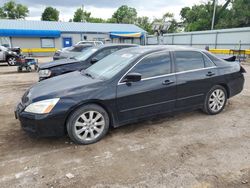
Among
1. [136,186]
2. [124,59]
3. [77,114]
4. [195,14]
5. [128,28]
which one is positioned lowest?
[136,186]

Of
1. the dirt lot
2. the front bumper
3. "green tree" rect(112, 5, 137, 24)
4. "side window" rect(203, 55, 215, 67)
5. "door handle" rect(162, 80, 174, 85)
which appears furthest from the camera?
"green tree" rect(112, 5, 137, 24)

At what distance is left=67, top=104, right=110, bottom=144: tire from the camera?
329 centimetres

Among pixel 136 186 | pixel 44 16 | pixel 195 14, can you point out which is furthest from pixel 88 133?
pixel 44 16

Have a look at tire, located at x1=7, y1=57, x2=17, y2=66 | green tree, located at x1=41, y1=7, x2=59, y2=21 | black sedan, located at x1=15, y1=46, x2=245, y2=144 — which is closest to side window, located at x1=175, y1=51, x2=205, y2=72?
black sedan, located at x1=15, y1=46, x2=245, y2=144

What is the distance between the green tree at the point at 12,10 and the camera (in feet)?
191

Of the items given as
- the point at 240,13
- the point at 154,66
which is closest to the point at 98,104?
the point at 154,66

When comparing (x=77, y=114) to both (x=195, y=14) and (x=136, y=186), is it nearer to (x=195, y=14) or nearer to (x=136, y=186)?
(x=136, y=186)

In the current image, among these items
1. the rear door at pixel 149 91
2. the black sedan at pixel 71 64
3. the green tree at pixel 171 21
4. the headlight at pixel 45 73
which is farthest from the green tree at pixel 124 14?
the rear door at pixel 149 91

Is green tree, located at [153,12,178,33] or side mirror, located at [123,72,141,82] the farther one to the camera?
green tree, located at [153,12,178,33]

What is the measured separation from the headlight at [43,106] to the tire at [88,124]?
1.06ft

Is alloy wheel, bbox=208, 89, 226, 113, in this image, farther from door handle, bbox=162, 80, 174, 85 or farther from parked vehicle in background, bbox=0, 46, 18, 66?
parked vehicle in background, bbox=0, 46, 18, 66

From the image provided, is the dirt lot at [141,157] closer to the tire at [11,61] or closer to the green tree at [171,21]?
the tire at [11,61]

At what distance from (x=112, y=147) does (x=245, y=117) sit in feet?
9.88

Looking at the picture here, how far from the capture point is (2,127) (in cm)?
414
